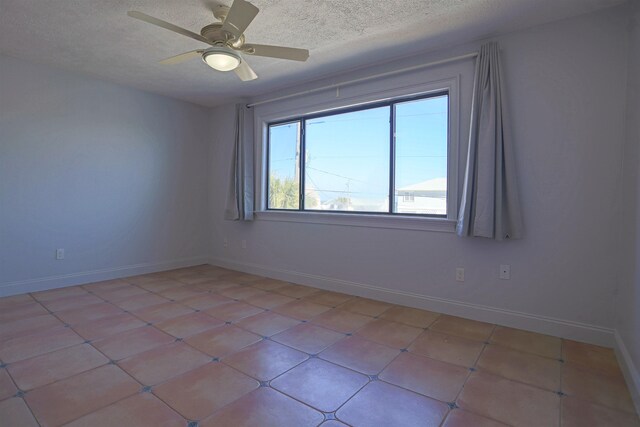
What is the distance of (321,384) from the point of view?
1.89 meters

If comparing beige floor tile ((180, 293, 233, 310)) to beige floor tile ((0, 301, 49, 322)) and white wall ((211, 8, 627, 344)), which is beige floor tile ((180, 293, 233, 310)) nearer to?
beige floor tile ((0, 301, 49, 322))

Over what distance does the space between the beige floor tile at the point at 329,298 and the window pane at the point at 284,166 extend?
48.8 inches

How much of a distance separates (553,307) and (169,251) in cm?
455

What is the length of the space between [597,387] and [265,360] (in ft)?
6.37

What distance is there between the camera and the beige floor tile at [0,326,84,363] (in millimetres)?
2145

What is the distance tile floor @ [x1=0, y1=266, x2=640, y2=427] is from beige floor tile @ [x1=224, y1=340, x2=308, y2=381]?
0.01 m

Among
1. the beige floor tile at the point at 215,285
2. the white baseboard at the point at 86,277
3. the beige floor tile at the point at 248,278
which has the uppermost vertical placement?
the white baseboard at the point at 86,277

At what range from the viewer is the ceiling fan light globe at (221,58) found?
2.18 meters

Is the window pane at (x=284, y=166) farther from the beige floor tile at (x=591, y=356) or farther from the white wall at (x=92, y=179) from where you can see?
the beige floor tile at (x=591, y=356)

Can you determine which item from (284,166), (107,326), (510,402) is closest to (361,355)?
(510,402)

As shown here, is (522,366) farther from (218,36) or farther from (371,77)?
(218,36)

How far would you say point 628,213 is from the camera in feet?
7.12

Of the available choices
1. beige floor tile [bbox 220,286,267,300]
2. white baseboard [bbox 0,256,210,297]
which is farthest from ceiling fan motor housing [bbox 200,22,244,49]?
white baseboard [bbox 0,256,210,297]

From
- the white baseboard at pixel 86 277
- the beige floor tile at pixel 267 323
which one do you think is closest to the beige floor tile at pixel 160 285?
the white baseboard at pixel 86 277
